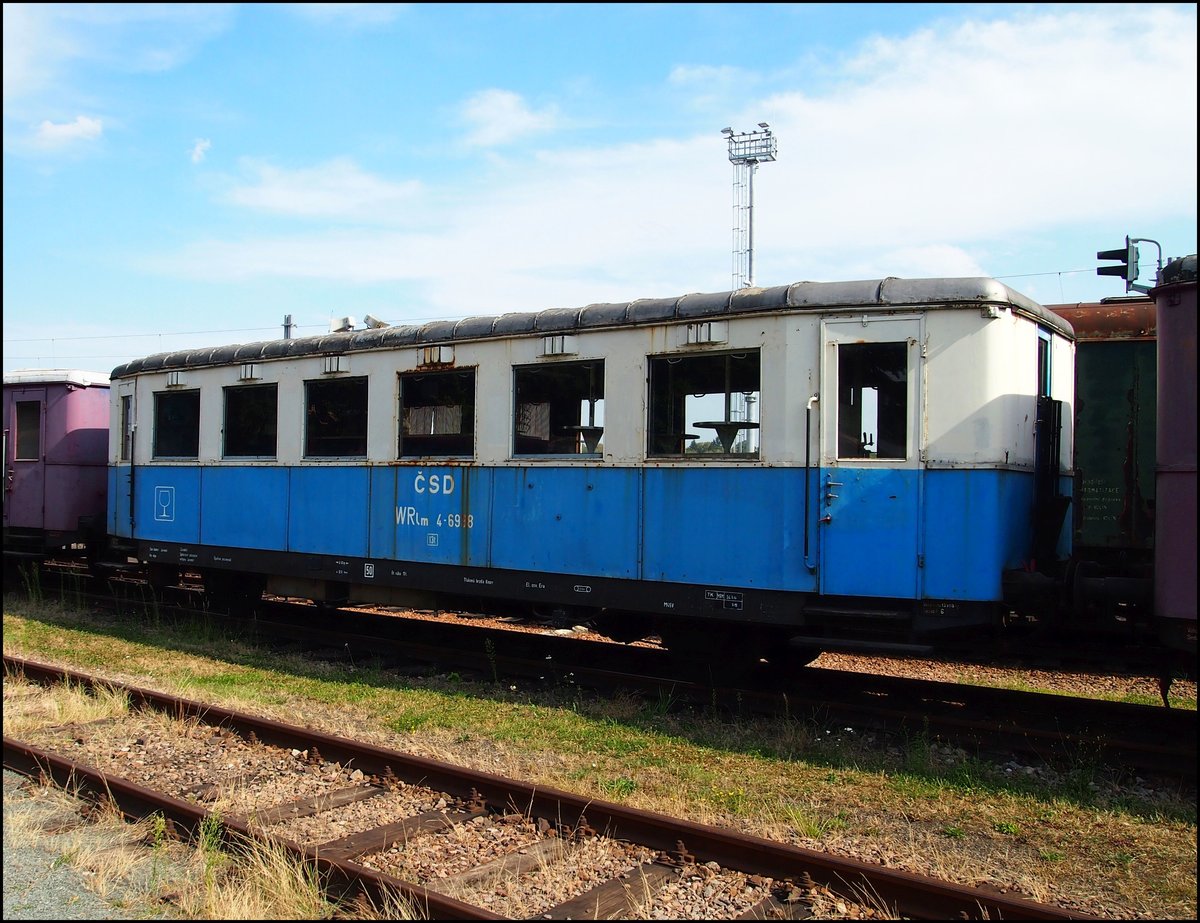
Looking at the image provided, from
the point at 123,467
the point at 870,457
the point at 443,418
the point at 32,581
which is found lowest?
the point at 32,581

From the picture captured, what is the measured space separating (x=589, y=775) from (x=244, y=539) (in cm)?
654

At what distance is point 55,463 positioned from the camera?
14.8 metres

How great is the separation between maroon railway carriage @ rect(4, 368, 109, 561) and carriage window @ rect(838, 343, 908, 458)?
11662mm

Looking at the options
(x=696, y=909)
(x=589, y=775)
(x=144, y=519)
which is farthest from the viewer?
(x=144, y=519)

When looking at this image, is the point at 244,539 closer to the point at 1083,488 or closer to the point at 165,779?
the point at 165,779

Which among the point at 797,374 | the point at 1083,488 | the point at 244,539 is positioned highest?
the point at 797,374

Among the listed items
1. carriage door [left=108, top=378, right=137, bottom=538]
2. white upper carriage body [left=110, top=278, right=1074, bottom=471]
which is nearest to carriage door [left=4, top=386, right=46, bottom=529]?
carriage door [left=108, top=378, right=137, bottom=538]

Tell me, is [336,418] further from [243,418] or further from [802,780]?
[802,780]

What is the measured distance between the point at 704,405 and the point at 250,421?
5.97 metres

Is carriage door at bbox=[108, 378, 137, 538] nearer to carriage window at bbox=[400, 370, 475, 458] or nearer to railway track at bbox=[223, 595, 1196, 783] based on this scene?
railway track at bbox=[223, 595, 1196, 783]

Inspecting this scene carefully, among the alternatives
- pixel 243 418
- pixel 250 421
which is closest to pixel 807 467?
pixel 250 421

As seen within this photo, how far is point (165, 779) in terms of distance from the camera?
21.2 ft

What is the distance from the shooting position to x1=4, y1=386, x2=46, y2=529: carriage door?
14.9 metres

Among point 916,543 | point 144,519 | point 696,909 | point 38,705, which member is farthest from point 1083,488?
point 144,519
